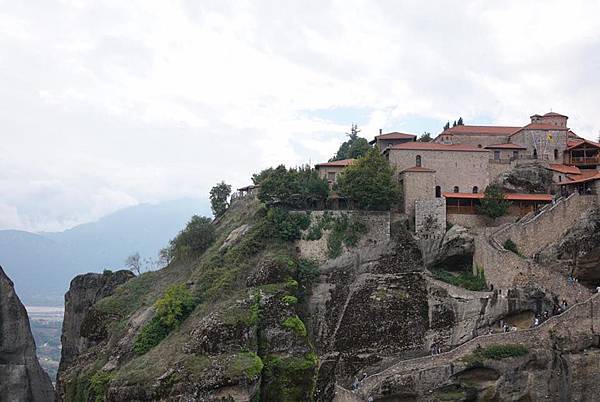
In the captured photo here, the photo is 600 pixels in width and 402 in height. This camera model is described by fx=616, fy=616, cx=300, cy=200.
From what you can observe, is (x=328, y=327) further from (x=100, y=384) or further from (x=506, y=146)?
(x=506, y=146)

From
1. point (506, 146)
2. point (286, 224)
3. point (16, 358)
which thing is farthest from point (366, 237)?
point (16, 358)

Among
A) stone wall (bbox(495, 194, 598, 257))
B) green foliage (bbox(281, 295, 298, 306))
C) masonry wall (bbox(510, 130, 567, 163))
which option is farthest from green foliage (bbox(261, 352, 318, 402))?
masonry wall (bbox(510, 130, 567, 163))

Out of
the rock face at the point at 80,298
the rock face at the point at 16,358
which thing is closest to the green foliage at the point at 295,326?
the rock face at the point at 80,298

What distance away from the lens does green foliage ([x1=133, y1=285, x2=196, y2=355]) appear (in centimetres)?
4100

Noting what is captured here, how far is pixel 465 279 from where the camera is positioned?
40344 mm

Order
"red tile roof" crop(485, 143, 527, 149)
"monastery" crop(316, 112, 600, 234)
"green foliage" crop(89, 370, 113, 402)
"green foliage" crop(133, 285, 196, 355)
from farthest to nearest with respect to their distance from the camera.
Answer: "red tile roof" crop(485, 143, 527, 149)
"monastery" crop(316, 112, 600, 234)
"green foliage" crop(133, 285, 196, 355)
"green foliage" crop(89, 370, 113, 402)

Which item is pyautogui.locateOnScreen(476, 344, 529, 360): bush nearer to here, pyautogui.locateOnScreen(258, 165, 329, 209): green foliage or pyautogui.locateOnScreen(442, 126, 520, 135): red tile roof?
pyautogui.locateOnScreen(258, 165, 329, 209): green foliage

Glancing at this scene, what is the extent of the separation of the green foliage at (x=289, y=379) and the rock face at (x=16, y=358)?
2821 cm

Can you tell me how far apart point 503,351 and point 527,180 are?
18.5 m

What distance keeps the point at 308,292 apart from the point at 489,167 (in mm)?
17855

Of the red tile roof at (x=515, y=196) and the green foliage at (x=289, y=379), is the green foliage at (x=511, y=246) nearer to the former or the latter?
the red tile roof at (x=515, y=196)

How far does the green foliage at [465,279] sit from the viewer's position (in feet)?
128

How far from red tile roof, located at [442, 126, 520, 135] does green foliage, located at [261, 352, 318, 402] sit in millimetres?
26086

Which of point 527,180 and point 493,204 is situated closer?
point 493,204
